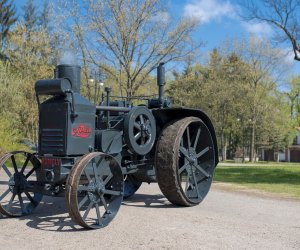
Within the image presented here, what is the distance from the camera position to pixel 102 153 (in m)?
6.39

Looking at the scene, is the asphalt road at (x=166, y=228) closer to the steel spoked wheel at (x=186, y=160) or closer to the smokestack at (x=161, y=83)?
the steel spoked wheel at (x=186, y=160)

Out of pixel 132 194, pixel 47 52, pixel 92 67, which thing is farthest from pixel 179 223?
pixel 47 52

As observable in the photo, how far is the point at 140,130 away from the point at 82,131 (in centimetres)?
125

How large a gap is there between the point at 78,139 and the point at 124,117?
116cm

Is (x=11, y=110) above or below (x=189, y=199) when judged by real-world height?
above

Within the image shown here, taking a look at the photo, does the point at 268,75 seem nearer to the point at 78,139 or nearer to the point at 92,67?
the point at 92,67

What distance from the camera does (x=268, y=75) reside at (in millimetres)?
39562

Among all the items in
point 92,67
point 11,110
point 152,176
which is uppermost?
point 92,67

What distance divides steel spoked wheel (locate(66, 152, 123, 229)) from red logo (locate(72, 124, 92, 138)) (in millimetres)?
477

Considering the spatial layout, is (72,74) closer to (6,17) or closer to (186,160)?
(186,160)

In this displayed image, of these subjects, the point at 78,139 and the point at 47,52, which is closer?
the point at 78,139

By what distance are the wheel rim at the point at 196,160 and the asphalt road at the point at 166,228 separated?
346mm

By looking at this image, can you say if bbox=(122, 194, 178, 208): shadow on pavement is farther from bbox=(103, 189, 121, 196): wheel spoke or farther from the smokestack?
the smokestack

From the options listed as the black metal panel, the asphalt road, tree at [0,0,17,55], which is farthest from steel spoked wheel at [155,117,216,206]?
tree at [0,0,17,55]
